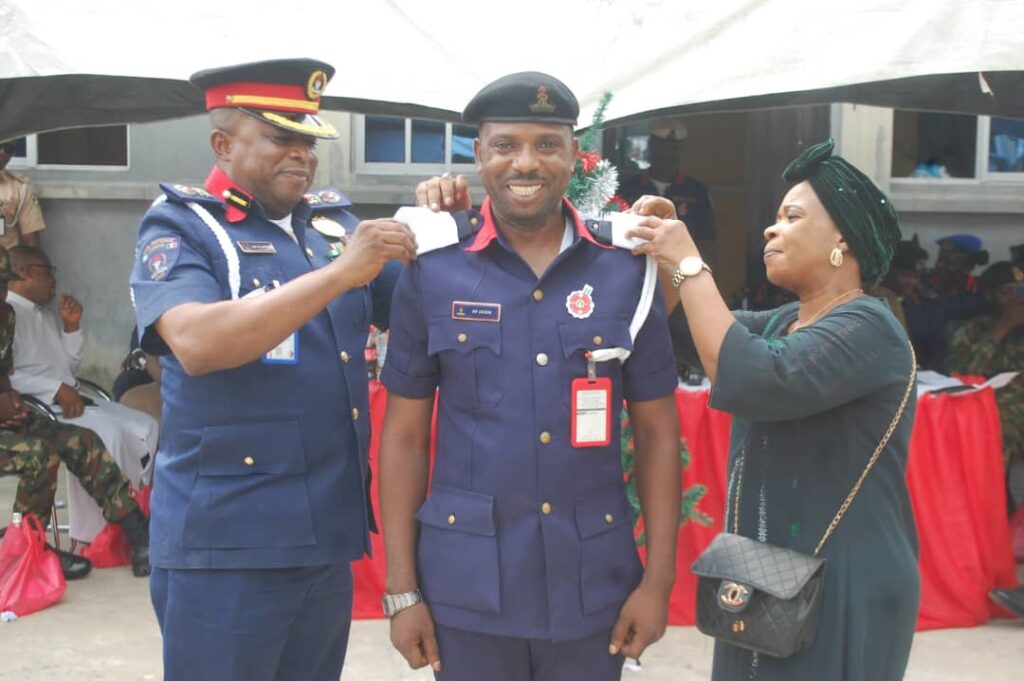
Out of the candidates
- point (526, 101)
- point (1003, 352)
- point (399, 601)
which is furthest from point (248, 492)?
point (1003, 352)

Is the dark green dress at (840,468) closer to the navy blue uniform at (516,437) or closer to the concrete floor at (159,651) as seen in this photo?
the navy blue uniform at (516,437)

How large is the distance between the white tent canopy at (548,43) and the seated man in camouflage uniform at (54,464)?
1756 mm

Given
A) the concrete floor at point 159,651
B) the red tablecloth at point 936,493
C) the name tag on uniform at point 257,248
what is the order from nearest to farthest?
the name tag on uniform at point 257,248, the concrete floor at point 159,651, the red tablecloth at point 936,493

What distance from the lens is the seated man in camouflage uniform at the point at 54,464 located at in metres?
5.61

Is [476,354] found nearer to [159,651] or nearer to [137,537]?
[159,651]

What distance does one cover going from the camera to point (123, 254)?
9.21 m

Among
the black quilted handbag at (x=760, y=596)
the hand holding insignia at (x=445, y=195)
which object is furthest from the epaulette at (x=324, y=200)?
the black quilted handbag at (x=760, y=596)

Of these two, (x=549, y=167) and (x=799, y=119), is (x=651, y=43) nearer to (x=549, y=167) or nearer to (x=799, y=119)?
(x=549, y=167)

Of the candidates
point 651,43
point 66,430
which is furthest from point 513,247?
point 66,430

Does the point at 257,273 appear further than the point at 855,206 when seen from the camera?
Yes

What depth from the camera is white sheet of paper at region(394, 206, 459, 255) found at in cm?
247

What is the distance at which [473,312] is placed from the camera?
241cm

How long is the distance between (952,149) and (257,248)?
7.90 meters

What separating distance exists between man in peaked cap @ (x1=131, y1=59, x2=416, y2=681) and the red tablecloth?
2417 mm
